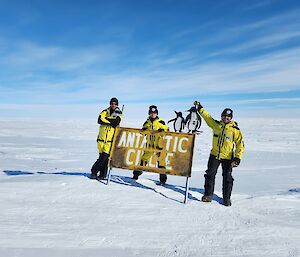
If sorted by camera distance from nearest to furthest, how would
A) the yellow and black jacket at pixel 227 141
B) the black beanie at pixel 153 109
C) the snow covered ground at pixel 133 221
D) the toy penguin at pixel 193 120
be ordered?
the snow covered ground at pixel 133 221, the yellow and black jacket at pixel 227 141, the toy penguin at pixel 193 120, the black beanie at pixel 153 109

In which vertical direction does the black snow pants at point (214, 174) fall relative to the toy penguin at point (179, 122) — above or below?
below

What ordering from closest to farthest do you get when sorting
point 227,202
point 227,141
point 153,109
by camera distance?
point 227,202, point 227,141, point 153,109

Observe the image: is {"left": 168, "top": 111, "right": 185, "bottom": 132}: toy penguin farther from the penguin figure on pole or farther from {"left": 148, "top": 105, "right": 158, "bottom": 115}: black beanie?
{"left": 148, "top": 105, "right": 158, "bottom": 115}: black beanie

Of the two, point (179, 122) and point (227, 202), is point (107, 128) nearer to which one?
point (179, 122)

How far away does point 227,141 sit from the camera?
5766mm

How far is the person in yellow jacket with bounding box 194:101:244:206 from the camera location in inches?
225

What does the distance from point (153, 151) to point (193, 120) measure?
40.1 inches

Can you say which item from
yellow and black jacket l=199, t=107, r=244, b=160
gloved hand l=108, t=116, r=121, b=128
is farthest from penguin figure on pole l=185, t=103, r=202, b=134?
gloved hand l=108, t=116, r=121, b=128

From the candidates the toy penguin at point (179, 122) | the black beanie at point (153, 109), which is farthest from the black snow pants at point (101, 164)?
the toy penguin at point (179, 122)

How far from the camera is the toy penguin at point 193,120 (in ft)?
19.5

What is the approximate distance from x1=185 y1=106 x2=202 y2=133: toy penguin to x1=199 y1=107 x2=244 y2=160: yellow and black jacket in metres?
0.36

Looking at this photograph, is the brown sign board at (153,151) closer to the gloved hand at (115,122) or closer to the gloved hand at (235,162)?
the gloved hand at (115,122)

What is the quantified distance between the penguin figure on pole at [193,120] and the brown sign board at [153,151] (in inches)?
5.7

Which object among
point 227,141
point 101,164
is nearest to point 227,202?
point 227,141
